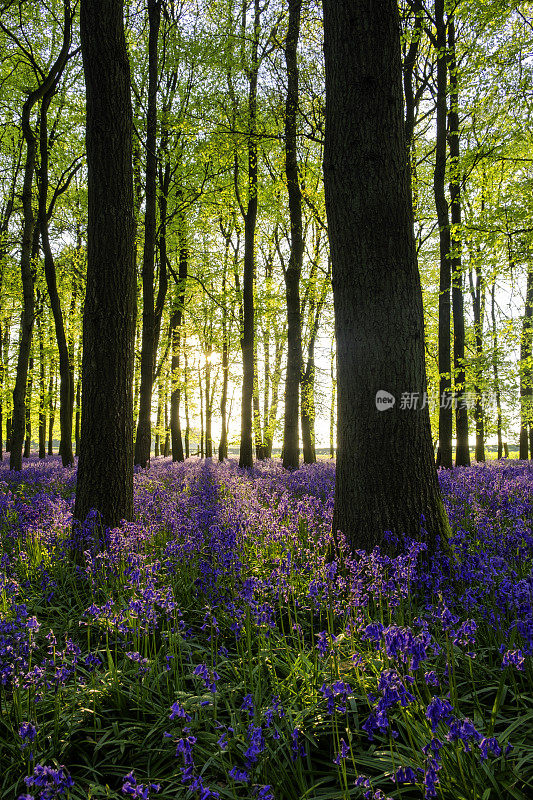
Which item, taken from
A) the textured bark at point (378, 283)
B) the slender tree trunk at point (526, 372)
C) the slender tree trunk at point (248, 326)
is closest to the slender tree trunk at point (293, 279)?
the slender tree trunk at point (248, 326)

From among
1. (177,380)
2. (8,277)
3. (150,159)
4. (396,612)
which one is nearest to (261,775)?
(396,612)

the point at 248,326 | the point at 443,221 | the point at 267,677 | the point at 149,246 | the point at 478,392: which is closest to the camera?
the point at 267,677

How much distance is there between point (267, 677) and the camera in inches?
106

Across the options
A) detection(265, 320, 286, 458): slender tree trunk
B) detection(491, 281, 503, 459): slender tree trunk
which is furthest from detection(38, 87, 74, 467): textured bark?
detection(491, 281, 503, 459): slender tree trunk

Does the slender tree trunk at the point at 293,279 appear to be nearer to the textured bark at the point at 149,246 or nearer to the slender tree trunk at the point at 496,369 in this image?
the textured bark at the point at 149,246

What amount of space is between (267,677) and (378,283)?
3.10 metres

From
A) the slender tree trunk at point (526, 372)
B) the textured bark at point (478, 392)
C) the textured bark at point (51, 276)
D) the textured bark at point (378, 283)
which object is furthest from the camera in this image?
the textured bark at point (478, 392)

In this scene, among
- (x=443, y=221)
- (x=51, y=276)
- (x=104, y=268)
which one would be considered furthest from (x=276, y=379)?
(x=104, y=268)

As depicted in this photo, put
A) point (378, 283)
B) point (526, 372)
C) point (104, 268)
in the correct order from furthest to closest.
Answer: point (526, 372) < point (104, 268) < point (378, 283)

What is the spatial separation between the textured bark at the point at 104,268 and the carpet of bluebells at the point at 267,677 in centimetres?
71

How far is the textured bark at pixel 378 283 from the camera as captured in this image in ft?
13.0

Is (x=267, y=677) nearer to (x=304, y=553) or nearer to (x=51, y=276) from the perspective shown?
(x=304, y=553)

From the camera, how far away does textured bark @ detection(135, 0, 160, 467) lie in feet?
37.1

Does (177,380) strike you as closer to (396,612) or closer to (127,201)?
(127,201)
